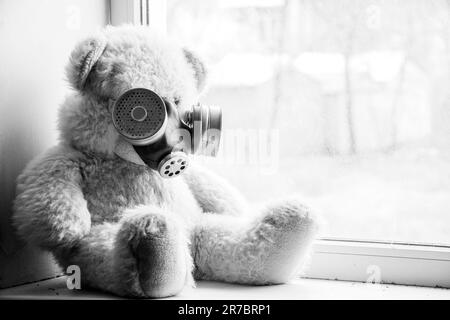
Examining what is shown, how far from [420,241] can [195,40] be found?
63 centimetres

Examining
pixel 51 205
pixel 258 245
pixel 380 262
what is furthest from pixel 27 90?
pixel 380 262

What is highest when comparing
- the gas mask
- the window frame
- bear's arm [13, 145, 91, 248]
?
the gas mask

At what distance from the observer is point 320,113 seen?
1.25 metres

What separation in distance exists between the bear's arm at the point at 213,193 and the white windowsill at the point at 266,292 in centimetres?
16

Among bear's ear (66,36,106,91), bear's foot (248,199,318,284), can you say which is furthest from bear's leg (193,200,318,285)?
bear's ear (66,36,106,91)

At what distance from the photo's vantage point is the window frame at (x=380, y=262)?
1102 mm

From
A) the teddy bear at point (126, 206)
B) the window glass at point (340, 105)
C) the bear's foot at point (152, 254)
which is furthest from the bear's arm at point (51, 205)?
the window glass at point (340, 105)

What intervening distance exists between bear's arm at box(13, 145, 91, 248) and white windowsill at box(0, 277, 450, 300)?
0.27ft

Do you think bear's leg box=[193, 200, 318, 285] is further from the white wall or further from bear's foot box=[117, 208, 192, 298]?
the white wall

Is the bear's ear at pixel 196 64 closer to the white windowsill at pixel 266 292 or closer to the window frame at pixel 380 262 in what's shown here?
the window frame at pixel 380 262

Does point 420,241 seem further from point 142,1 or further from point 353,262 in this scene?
point 142,1

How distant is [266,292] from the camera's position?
0.97 m

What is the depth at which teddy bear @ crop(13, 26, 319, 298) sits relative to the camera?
0.90m
